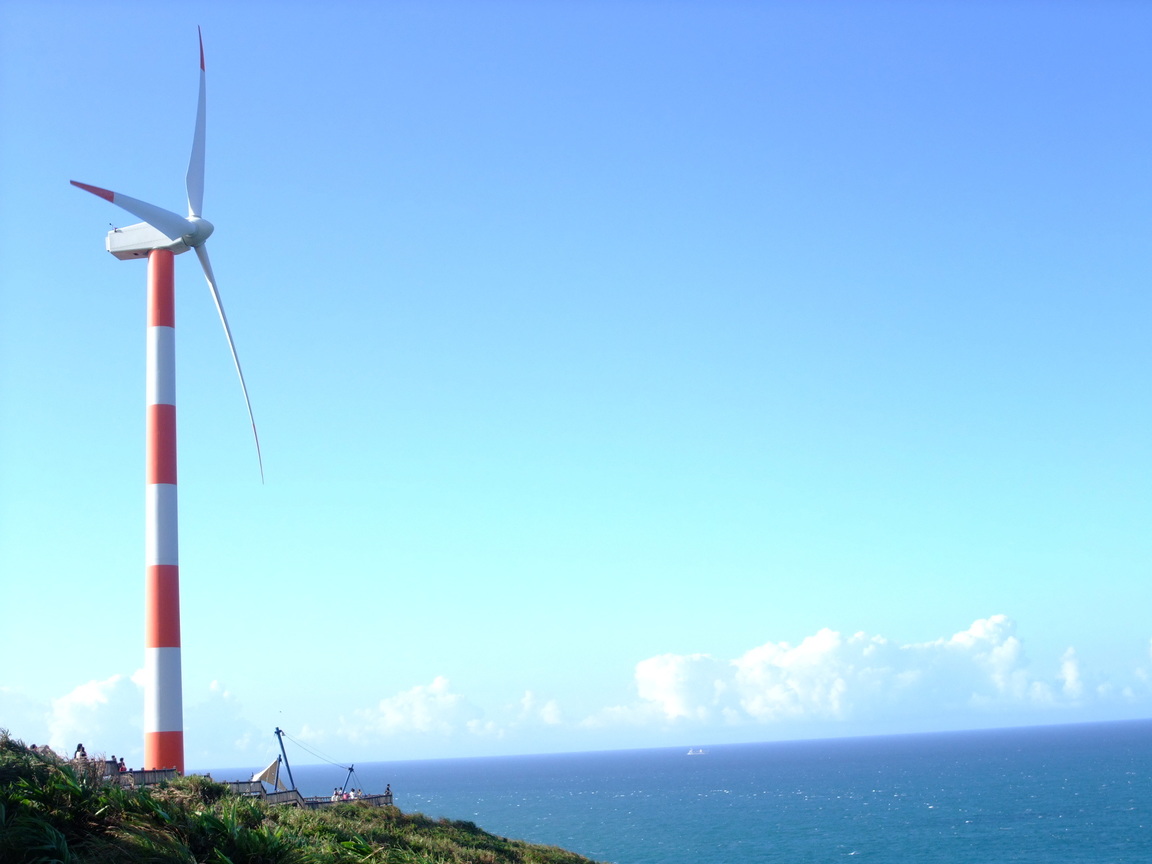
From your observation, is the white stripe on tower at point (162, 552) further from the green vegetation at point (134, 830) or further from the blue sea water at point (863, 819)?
the blue sea water at point (863, 819)

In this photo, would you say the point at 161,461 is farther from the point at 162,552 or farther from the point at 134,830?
the point at 134,830

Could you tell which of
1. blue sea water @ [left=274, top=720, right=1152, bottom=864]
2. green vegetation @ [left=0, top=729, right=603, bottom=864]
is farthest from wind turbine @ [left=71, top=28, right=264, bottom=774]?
blue sea water @ [left=274, top=720, right=1152, bottom=864]

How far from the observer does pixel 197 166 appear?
39.2 meters

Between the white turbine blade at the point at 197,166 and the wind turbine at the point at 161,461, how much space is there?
1183 millimetres

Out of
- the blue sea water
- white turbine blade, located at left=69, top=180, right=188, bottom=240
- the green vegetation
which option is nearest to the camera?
the green vegetation

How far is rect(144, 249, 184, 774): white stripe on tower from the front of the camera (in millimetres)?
31656

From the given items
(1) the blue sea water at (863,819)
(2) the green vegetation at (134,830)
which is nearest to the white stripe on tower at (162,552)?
(2) the green vegetation at (134,830)

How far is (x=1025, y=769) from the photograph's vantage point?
616 ft

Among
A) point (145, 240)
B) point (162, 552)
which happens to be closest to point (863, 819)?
point (162, 552)

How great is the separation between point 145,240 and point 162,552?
37.3 feet

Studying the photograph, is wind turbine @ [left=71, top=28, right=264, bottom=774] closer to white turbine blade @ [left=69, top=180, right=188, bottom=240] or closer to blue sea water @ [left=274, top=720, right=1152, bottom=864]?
white turbine blade @ [left=69, top=180, right=188, bottom=240]

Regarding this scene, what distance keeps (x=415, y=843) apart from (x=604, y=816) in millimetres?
114792

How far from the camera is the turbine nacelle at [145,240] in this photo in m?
36.0

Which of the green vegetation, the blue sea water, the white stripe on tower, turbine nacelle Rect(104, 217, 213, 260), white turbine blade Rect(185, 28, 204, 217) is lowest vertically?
the blue sea water
